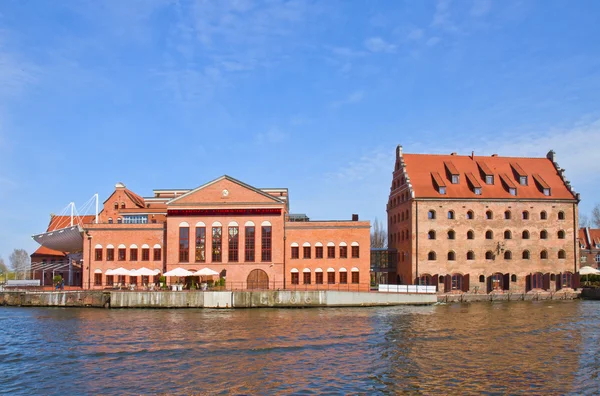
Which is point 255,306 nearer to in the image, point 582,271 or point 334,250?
point 334,250

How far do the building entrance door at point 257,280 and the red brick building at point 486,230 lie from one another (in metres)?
18.2

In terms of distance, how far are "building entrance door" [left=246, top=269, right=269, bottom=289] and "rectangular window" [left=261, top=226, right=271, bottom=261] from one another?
1.66m

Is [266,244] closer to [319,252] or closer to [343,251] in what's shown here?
[319,252]

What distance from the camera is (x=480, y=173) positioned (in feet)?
234

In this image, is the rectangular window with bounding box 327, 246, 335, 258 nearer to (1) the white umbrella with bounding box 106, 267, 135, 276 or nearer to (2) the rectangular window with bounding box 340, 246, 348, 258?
(2) the rectangular window with bounding box 340, 246, 348, 258

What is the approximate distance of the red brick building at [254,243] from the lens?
61625mm

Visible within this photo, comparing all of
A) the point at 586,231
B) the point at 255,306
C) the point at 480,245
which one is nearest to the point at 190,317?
the point at 255,306

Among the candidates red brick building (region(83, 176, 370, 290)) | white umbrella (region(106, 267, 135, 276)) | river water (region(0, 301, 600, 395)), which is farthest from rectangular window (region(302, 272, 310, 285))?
white umbrella (region(106, 267, 135, 276))

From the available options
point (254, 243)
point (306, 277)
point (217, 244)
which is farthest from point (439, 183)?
point (217, 244)

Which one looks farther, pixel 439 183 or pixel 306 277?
pixel 439 183

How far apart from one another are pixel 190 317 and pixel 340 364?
2258 cm

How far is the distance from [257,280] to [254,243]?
4171 mm

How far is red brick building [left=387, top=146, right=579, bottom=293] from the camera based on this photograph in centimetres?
6662

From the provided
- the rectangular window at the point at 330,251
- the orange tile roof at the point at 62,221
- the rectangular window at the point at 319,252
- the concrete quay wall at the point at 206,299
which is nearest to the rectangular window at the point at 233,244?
the concrete quay wall at the point at 206,299
